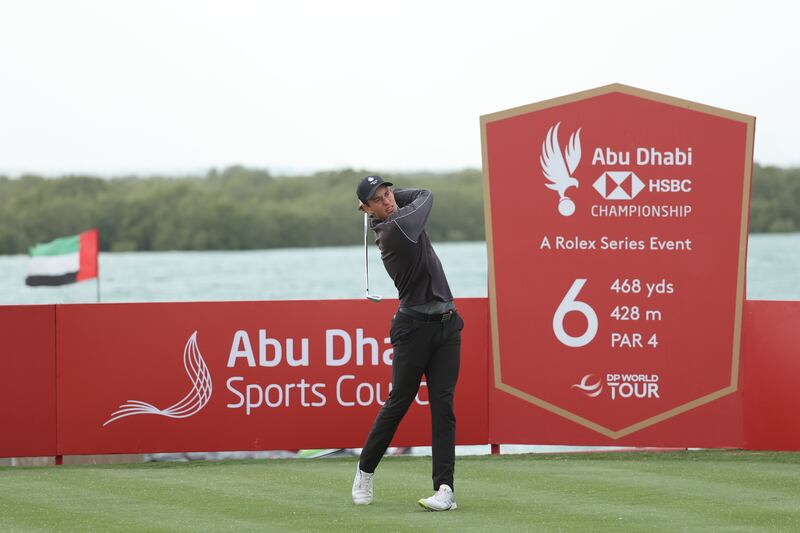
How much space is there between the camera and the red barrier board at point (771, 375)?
9.65 metres

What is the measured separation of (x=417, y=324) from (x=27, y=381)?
12.1ft

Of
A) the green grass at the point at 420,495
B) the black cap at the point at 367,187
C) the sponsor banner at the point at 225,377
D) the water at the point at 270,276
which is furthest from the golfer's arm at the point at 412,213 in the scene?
the water at the point at 270,276

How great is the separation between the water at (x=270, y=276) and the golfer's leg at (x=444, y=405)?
64.3 m

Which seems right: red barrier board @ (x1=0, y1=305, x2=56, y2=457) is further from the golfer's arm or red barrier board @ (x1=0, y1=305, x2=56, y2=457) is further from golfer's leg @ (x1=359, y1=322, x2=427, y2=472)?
the golfer's arm

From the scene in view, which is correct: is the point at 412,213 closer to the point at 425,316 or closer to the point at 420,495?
the point at 425,316

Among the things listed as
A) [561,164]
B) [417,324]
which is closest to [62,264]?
[561,164]

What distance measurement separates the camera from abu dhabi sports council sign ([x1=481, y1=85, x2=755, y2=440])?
9805 mm

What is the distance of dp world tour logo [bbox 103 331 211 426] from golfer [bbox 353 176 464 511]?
8.98 ft

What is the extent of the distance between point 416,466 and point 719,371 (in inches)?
92.5

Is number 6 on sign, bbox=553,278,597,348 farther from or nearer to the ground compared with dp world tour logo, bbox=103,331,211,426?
farther from the ground

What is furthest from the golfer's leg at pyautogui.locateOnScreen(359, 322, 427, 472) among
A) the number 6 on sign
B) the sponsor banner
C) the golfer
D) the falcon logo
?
the falcon logo

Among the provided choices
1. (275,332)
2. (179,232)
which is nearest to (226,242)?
(179,232)

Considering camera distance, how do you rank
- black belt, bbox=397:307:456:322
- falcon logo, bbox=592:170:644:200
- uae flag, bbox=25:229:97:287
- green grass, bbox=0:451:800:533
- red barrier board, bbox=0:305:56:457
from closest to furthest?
green grass, bbox=0:451:800:533 < black belt, bbox=397:307:456:322 < red barrier board, bbox=0:305:56:457 < falcon logo, bbox=592:170:644:200 < uae flag, bbox=25:229:97:287

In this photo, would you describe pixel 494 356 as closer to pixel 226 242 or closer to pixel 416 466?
pixel 416 466
